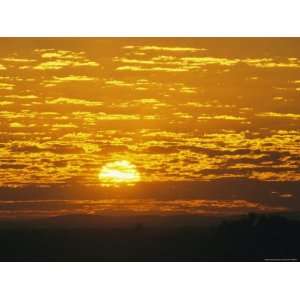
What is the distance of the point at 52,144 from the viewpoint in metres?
2.30

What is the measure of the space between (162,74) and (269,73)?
60cm

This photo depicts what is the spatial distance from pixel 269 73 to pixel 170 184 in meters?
0.83
